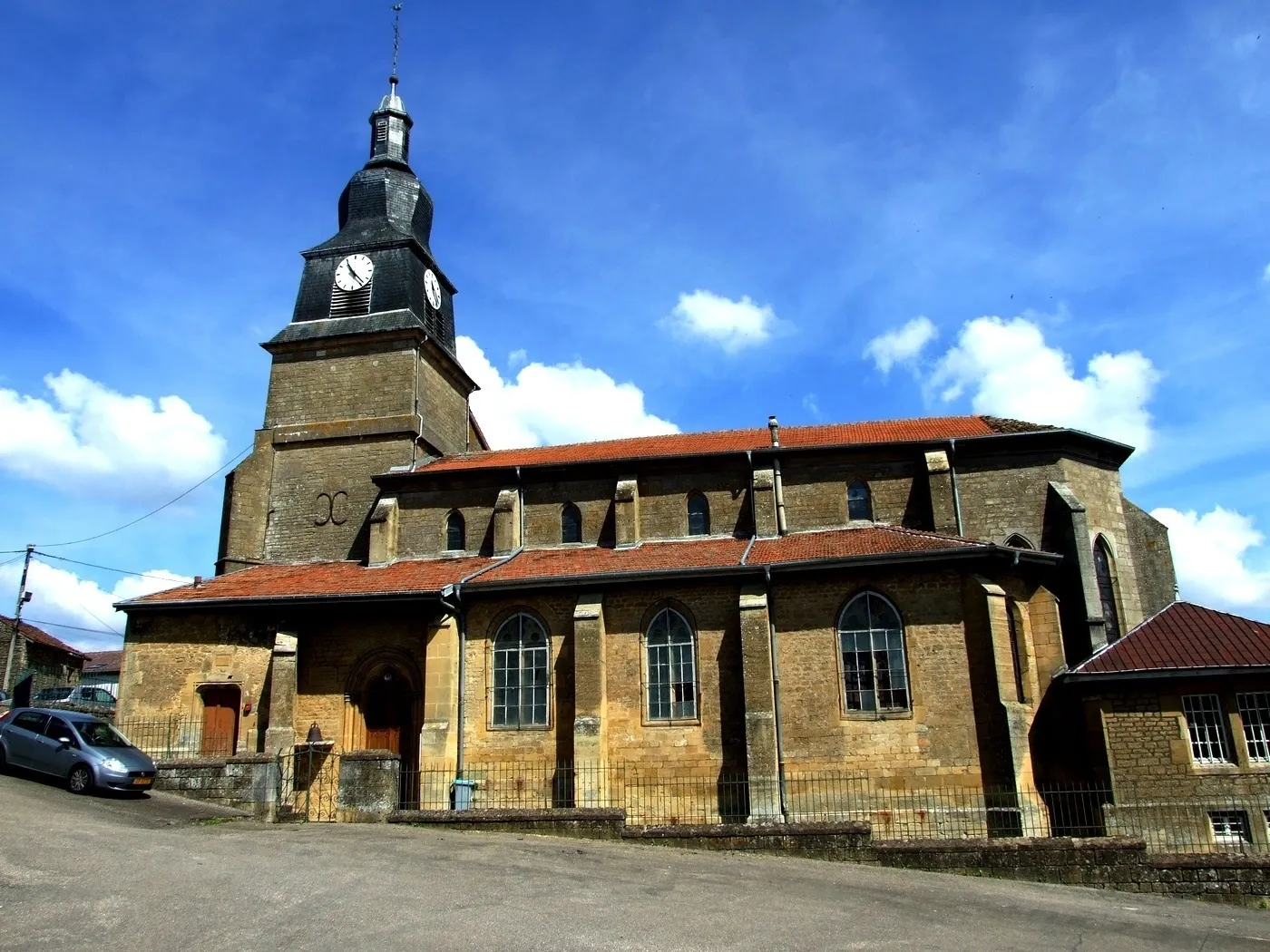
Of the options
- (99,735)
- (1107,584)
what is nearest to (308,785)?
(99,735)

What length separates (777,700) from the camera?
60.1ft

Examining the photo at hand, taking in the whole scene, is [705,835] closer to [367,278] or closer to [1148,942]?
[1148,942]

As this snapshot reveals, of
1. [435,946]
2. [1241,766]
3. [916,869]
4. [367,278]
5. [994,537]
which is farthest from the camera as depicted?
[367,278]

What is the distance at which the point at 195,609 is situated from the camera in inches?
839

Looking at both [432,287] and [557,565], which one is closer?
[557,565]

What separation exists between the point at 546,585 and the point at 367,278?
1363 cm

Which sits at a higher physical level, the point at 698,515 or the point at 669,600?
the point at 698,515

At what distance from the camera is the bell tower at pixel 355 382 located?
26375 millimetres

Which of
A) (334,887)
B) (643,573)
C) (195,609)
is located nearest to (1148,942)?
(334,887)

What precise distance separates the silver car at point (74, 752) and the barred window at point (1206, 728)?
18.1 metres

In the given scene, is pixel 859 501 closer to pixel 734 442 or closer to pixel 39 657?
pixel 734 442

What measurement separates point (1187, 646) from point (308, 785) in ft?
53.8

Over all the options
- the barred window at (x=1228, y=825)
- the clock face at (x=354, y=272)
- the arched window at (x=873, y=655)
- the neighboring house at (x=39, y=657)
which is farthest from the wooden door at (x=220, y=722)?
the neighboring house at (x=39, y=657)

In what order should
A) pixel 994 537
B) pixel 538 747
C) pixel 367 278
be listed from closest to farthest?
pixel 538 747 → pixel 994 537 → pixel 367 278
